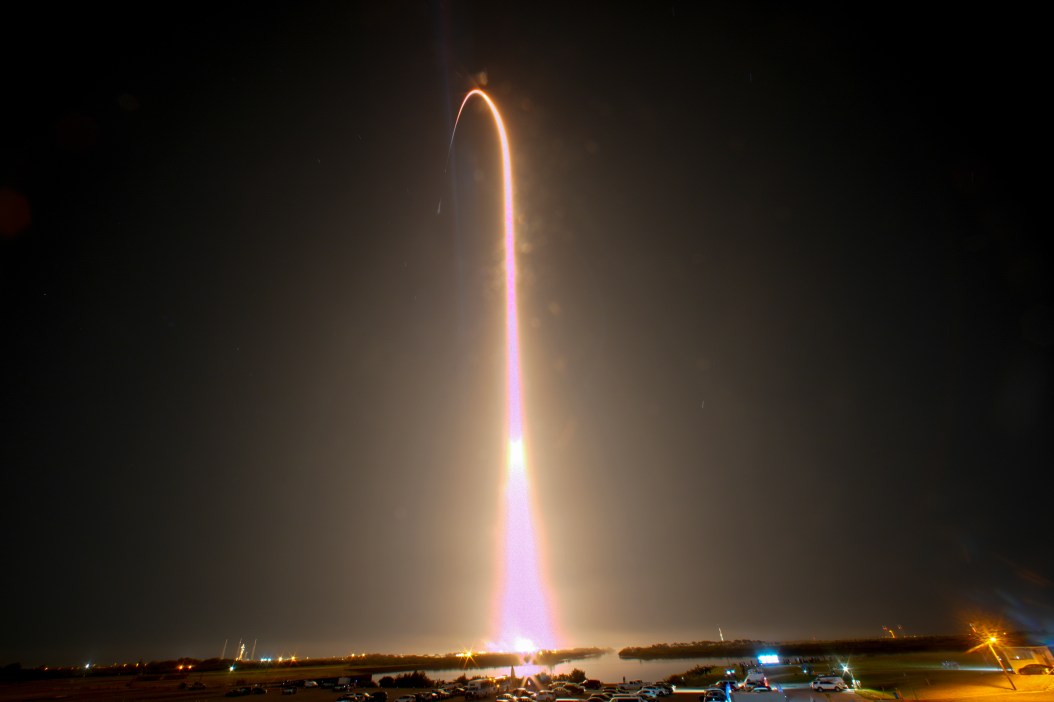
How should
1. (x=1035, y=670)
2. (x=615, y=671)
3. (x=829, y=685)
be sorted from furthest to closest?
(x=615, y=671) < (x=1035, y=670) < (x=829, y=685)

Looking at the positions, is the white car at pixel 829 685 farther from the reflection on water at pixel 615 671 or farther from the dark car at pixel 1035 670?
the reflection on water at pixel 615 671

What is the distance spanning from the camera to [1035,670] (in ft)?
130

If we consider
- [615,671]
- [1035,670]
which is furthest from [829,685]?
[615,671]

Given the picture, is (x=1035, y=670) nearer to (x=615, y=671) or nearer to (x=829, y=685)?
(x=829, y=685)

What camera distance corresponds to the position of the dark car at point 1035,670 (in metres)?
38.1

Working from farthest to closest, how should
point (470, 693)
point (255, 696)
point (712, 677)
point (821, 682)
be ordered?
point (712, 677) → point (255, 696) → point (470, 693) → point (821, 682)

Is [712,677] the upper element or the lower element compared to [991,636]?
lower

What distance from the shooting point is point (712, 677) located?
59.4 meters

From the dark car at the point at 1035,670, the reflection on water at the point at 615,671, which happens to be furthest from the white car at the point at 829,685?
the reflection on water at the point at 615,671

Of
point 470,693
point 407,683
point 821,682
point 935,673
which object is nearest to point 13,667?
point 407,683

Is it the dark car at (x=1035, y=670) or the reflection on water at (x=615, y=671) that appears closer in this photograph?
the dark car at (x=1035, y=670)

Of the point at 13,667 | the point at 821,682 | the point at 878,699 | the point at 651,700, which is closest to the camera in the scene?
the point at 878,699

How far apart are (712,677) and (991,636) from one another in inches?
1126

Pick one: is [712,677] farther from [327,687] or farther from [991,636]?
[327,687]
